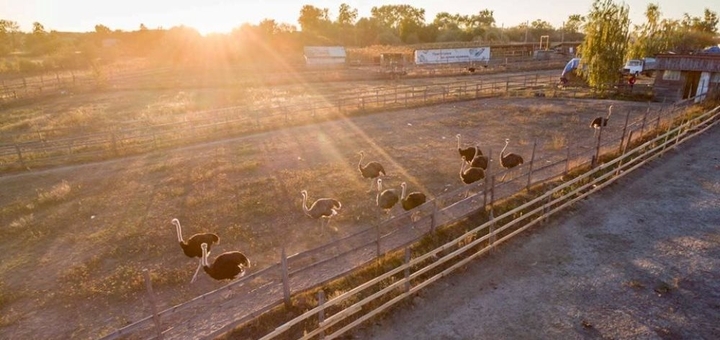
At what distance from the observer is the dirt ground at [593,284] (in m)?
7.20

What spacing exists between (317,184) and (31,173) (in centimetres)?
1241

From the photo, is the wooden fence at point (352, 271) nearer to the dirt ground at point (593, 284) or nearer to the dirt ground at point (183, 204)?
the dirt ground at point (593, 284)

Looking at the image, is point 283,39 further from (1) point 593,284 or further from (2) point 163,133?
(1) point 593,284

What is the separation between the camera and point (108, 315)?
25.6ft

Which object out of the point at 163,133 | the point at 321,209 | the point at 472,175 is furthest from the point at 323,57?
the point at 321,209

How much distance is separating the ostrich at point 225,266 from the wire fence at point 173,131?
13.7m

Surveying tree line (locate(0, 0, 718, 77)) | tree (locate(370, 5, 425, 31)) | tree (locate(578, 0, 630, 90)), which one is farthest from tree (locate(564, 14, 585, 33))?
tree (locate(578, 0, 630, 90))

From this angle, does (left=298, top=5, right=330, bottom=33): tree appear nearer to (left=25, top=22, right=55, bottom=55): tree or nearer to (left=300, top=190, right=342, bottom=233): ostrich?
(left=25, top=22, right=55, bottom=55): tree

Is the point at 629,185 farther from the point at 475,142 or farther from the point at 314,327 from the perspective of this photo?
the point at 314,327

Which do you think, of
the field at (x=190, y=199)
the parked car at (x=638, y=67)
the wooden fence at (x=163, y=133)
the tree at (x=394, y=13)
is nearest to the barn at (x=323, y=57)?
the wooden fence at (x=163, y=133)

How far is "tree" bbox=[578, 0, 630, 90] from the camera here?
2948 cm

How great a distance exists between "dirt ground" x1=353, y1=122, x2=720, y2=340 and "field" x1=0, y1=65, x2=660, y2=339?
336cm

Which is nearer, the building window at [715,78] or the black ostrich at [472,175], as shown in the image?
A: the black ostrich at [472,175]

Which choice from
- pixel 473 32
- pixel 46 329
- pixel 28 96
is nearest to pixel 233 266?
pixel 46 329
